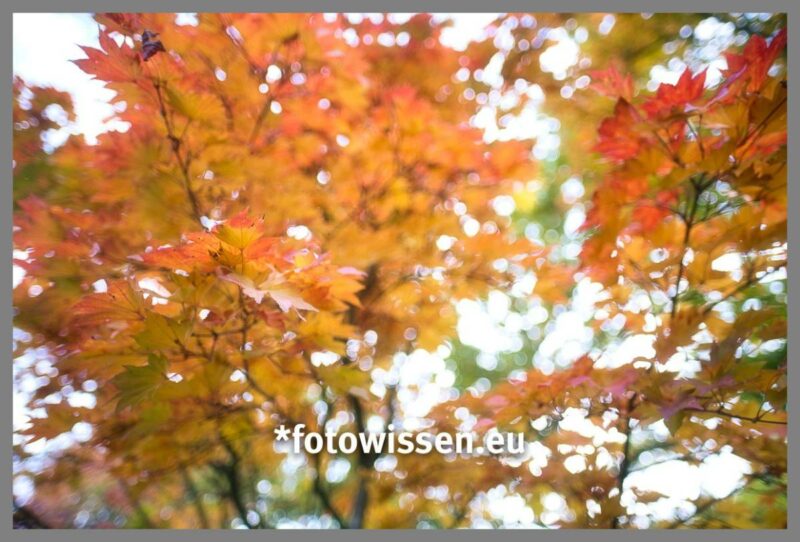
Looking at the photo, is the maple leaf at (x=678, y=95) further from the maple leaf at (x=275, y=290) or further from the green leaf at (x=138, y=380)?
the green leaf at (x=138, y=380)

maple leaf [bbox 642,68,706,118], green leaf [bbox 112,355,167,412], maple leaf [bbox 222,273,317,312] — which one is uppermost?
maple leaf [bbox 642,68,706,118]

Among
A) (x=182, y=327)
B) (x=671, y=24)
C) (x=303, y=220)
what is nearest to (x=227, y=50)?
(x=303, y=220)

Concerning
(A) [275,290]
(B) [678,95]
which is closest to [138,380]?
(A) [275,290]

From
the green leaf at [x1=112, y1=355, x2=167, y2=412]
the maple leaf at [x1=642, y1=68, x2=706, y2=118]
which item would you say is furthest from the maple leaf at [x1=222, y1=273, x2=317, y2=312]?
the maple leaf at [x1=642, y1=68, x2=706, y2=118]

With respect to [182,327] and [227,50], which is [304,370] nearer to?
[182,327]

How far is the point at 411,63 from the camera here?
4.32 feet

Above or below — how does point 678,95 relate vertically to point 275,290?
above

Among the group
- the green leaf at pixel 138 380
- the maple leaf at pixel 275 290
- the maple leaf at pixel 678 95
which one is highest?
the maple leaf at pixel 678 95

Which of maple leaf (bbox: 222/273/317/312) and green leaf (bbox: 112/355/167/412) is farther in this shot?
green leaf (bbox: 112/355/167/412)

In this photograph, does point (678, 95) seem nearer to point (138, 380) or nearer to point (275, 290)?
point (275, 290)

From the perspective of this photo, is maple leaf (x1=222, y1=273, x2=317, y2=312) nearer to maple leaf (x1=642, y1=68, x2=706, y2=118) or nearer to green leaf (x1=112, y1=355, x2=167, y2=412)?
green leaf (x1=112, y1=355, x2=167, y2=412)

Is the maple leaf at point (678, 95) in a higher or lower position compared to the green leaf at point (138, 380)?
higher

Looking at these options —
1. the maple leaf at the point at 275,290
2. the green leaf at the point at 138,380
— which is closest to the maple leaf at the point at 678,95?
the maple leaf at the point at 275,290

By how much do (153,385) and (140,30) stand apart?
1.80 ft
